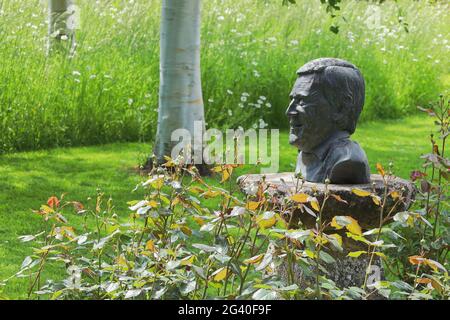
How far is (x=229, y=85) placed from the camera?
10.7 metres

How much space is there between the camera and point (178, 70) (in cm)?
826

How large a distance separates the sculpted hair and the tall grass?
3.63 meters

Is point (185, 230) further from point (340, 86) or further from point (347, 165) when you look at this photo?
point (340, 86)

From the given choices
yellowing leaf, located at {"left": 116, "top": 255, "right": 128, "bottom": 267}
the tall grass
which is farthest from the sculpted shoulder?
the tall grass

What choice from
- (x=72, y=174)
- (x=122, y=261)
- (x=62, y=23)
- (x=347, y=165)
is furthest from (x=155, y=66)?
(x=122, y=261)

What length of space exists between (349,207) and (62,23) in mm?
6798

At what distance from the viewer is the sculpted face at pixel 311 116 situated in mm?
4977

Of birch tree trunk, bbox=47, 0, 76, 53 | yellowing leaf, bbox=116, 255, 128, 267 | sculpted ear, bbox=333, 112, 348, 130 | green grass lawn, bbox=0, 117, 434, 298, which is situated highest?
birch tree trunk, bbox=47, 0, 76, 53

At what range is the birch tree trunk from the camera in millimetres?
10396

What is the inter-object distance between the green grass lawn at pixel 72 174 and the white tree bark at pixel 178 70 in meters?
0.63

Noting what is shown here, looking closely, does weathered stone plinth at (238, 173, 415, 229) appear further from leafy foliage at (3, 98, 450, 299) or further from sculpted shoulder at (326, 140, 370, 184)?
leafy foliage at (3, 98, 450, 299)

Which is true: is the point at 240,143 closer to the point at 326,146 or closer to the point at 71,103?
the point at 71,103

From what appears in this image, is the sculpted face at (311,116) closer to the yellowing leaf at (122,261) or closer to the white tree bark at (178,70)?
the yellowing leaf at (122,261)

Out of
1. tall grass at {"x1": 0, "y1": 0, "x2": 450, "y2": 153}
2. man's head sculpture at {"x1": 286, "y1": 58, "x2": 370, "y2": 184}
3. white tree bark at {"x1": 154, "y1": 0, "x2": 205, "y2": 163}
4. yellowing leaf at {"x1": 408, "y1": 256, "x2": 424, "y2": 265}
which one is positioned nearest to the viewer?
yellowing leaf at {"x1": 408, "y1": 256, "x2": 424, "y2": 265}
